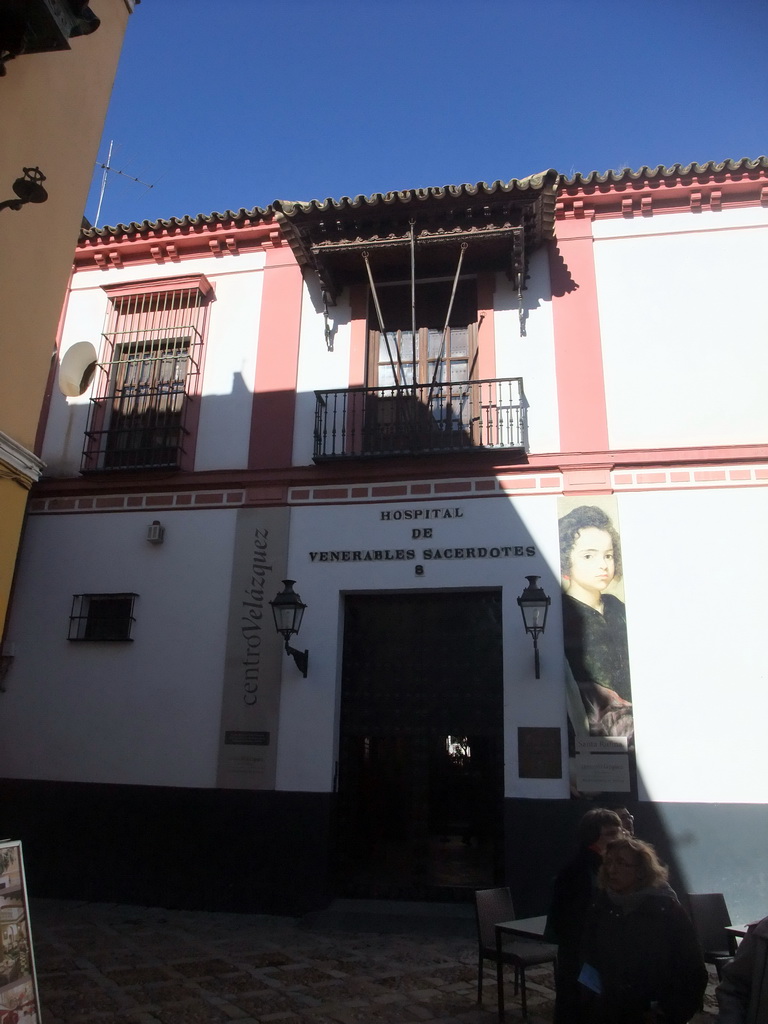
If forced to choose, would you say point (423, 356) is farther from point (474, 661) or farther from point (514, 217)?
point (474, 661)

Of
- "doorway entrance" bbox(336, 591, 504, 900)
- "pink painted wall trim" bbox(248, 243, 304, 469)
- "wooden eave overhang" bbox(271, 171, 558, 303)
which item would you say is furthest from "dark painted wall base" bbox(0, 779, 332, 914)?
"wooden eave overhang" bbox(271, 171, 558, 303)

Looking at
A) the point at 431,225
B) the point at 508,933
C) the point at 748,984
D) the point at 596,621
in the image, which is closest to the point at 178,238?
the point at 431,225

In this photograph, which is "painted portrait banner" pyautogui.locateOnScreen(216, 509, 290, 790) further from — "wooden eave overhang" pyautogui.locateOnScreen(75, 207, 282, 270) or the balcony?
"wooden eave overhang" pyautogui.locateOnScreen(75, 207, 282, 270)

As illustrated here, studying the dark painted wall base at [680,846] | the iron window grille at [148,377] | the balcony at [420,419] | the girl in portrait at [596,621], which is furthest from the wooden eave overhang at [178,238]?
the dark painted wall base at [680,846]

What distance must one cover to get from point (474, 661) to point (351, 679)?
4.07 feet

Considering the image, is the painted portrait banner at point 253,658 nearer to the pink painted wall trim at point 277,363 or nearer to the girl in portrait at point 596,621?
the pink painted wall trim at point 277,363

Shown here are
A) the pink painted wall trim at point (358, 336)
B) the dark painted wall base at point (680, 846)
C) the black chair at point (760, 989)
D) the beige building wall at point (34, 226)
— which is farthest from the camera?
the pink painted wall trim at point (358, 336)

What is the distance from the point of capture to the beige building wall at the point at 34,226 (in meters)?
Answer: 4.79

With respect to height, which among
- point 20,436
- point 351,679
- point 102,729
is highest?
point 20,436

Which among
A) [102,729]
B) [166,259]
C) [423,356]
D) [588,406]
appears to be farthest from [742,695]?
[166,259]

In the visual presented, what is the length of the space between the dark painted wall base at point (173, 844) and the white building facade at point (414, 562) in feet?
0.09

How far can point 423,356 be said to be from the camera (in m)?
8.34

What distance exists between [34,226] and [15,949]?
4.35m

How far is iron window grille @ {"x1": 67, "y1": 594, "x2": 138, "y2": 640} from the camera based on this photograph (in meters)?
7.85
